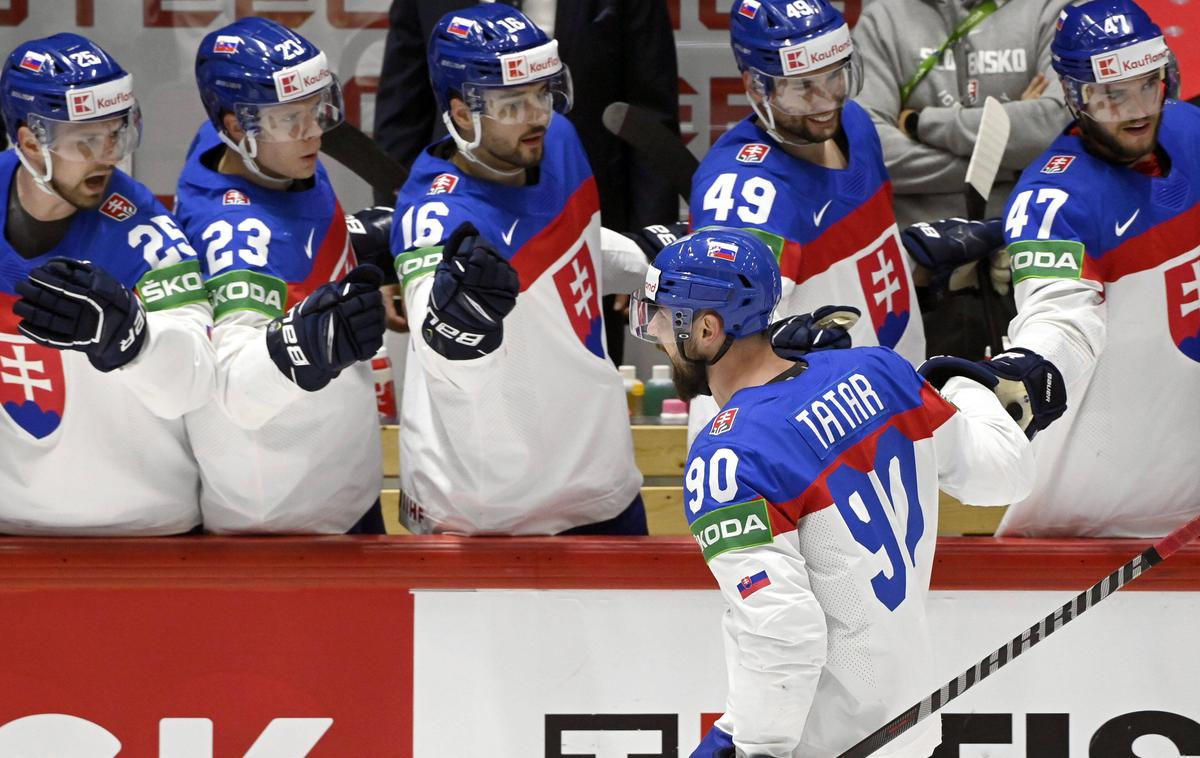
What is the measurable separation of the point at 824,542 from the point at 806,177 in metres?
1.25

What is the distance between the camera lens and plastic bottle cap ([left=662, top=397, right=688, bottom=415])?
5281 mm


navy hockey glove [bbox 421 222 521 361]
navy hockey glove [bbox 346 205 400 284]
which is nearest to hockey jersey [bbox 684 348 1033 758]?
navy hockey glove [bbox 421 222 521 361]

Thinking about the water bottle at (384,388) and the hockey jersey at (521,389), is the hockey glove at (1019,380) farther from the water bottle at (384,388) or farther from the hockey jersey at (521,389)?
the water bottle at (384,388)

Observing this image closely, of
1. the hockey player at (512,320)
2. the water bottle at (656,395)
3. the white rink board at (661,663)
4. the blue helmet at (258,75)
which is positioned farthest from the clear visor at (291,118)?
the water bottle at (656,395)

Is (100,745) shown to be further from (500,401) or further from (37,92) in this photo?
(37,92)

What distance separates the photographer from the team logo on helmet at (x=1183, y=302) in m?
3.81

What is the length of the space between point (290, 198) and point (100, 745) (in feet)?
3.95

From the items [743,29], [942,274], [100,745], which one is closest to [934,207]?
[942,274]

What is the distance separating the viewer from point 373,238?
4.41 meters

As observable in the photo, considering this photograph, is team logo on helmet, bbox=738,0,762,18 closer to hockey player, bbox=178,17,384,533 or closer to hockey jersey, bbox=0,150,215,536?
hockey player, bbox=178,17,384,533

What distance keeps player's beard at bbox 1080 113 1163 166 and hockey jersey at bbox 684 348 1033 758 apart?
3.44 ft

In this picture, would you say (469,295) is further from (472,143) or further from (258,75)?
(258,75)

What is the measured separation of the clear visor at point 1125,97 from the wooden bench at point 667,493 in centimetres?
138

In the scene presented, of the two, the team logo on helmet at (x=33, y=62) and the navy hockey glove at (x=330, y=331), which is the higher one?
the team logo on helmet at (x=33, y=62)
